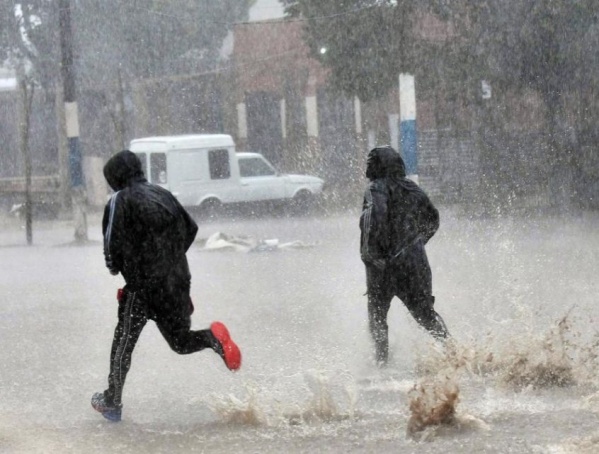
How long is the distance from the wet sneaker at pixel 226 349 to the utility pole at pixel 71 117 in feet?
50.7

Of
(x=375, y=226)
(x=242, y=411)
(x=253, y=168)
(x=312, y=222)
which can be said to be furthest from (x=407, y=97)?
(x=242, y=411)

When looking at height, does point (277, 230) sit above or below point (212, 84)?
below

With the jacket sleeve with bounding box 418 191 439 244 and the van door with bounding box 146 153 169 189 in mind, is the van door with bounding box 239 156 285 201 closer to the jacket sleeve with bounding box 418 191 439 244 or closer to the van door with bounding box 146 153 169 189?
the van door with bounding box 146 153 169 189

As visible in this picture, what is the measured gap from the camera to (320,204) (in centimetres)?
2831

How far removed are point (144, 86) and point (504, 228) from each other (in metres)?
23.6

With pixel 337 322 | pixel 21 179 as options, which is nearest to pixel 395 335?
pixel 337 322

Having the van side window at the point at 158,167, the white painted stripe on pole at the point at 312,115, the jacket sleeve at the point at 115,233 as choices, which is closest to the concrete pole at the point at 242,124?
the white painted stripe on pole at the point at 312,115

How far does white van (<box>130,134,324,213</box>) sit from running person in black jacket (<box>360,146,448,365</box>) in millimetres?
18854

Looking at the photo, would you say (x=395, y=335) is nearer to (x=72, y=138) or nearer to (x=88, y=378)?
(x=88, y=378)

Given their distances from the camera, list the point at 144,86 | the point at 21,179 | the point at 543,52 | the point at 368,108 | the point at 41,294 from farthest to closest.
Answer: the point at 144,86 → the point at 368,108 → the point at 21,179 → the point at 543,52 → the point at 41,294

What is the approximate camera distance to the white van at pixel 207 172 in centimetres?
2644

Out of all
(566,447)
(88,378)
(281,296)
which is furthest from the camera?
(281,296)

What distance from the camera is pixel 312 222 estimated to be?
24.4m

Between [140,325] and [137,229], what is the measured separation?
0.53 meters
